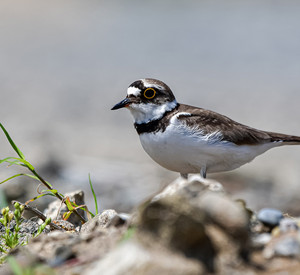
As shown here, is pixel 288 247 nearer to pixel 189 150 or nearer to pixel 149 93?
pixel 189 150

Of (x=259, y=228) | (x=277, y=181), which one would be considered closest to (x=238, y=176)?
(x=277, y=181)

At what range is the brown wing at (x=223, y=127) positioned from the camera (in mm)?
5652

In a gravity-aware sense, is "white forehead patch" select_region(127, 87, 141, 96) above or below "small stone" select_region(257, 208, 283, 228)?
above

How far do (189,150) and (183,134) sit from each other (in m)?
0.14

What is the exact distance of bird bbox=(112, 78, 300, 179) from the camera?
5.46m

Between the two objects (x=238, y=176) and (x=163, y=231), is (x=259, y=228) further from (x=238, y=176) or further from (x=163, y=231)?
(x=238, y=176)

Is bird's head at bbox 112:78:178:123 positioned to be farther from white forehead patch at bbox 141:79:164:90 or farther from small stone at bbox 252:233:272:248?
small stone at bbox 252:233:272:248

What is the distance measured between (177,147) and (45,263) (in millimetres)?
2369

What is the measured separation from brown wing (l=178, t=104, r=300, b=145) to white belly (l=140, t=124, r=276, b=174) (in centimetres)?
7

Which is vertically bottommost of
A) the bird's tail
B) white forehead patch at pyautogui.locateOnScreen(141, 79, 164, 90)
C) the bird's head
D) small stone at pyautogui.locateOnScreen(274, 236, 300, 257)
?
the bird's tail

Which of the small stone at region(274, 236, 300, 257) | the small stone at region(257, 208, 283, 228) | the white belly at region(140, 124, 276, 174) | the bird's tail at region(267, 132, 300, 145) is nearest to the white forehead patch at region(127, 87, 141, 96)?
the white belly at region(140, 124, 276, 174)

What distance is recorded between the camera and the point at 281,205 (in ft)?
35.0

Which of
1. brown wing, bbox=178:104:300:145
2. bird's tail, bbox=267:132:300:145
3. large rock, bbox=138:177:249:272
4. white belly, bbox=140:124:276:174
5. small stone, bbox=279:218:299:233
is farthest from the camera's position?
bird's tail, bbox=267:132:300:145

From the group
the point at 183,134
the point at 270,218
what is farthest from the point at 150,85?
the point at 270,218
